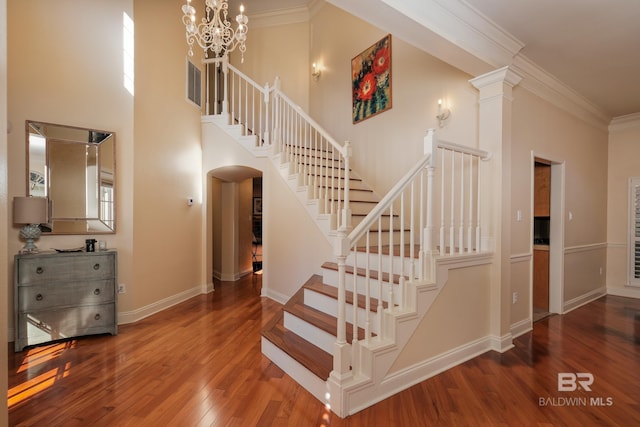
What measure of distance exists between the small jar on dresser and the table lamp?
0.63ft

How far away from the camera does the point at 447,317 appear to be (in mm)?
2535

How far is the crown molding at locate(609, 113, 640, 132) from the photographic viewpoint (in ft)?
15.1

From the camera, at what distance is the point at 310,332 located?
256cm

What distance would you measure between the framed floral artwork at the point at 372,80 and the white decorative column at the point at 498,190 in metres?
1.53

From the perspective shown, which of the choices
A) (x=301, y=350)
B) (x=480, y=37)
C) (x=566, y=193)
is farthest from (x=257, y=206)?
(x=480, y=37)

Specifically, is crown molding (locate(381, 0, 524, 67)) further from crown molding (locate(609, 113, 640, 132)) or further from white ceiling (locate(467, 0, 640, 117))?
crown molding (locate(609, 113, 640, 132))

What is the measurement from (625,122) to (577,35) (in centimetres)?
328

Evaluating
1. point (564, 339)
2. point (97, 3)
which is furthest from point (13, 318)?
point (564, 339)

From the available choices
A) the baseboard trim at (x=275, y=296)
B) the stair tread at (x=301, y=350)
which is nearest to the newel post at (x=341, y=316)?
the stair tread at (x=301, y=350)

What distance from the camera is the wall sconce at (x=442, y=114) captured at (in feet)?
11.1

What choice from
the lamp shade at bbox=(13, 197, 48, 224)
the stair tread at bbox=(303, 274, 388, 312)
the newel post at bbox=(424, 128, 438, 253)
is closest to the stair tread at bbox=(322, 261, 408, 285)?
the stair tread at bbox=(303, 274, 388, 312)

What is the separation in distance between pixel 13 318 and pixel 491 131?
4976 millimetres

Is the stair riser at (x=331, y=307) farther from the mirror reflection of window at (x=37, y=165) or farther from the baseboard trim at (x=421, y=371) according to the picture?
the mirror reflection of window at (x=37, y=165)

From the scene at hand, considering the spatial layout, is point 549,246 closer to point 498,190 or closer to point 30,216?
point 498,190
